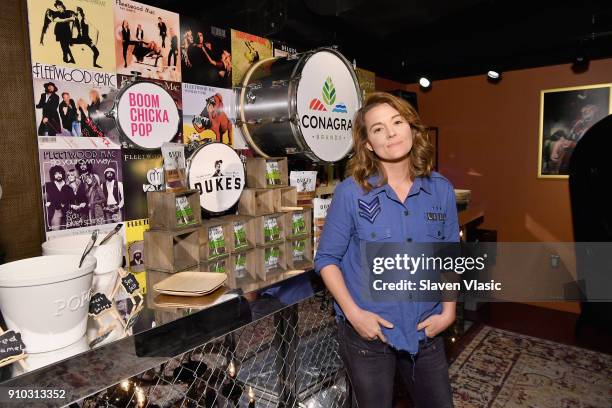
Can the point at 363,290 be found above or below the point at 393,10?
below

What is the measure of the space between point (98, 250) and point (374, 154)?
107 centimetres

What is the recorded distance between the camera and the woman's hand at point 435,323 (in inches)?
60.6

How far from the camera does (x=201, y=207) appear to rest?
2.17 metres

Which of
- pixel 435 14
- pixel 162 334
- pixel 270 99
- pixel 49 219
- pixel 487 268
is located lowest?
pixel 487 268

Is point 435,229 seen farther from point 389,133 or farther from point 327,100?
point 327,100

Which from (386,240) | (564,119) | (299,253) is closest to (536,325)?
(564,119)

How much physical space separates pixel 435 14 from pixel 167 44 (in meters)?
1.90

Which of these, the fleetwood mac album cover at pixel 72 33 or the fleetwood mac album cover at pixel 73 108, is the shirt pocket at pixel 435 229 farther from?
the fleetwood mac album cover at pixel 72 33

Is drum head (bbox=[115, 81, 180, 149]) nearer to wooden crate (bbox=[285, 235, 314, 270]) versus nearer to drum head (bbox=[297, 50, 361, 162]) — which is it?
drum head (bbox=[297, 50, 361, 162])

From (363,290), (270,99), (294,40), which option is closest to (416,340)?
(363,290)

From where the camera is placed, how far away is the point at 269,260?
247 centimetres

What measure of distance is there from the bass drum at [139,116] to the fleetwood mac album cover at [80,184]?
0.30 ft

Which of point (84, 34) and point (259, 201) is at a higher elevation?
point (84, 34)

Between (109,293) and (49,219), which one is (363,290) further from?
(49,219)
